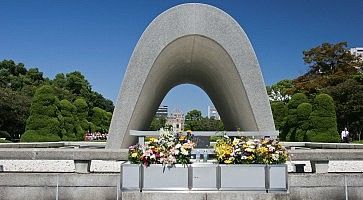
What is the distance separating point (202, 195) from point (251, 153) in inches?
35.1

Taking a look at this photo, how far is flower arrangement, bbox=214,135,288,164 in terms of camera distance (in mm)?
6035

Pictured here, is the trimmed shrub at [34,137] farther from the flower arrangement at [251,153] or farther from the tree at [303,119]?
the flower arrangement at [251,153]

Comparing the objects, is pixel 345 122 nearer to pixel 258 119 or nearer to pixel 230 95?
pixel 230 95

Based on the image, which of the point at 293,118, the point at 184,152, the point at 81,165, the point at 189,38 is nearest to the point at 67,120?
the point at 293,118

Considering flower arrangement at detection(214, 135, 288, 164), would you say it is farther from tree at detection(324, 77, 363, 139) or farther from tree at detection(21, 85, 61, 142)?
tree at detection(324, 77, 363, 139)

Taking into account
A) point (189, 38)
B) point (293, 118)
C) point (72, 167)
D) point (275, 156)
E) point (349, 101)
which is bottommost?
point (72, 167)

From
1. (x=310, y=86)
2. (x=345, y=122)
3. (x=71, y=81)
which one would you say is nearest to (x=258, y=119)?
(x=345, y=122)

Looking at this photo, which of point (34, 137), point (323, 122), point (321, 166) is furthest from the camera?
point (323, 122)

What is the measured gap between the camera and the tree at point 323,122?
2272cm

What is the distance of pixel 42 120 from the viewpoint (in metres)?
21.3

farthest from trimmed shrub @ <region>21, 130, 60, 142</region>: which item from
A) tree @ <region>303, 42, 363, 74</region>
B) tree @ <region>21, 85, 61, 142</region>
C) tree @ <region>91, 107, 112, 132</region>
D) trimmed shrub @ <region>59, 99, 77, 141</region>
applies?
tree @ <region>303, 42, 363, 74</region>

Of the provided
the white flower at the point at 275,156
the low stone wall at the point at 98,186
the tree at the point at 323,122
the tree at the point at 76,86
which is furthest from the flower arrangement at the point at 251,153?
the tree at the point at 76,86

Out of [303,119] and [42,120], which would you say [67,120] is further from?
[303,119]

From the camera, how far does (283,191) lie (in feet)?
19.5
